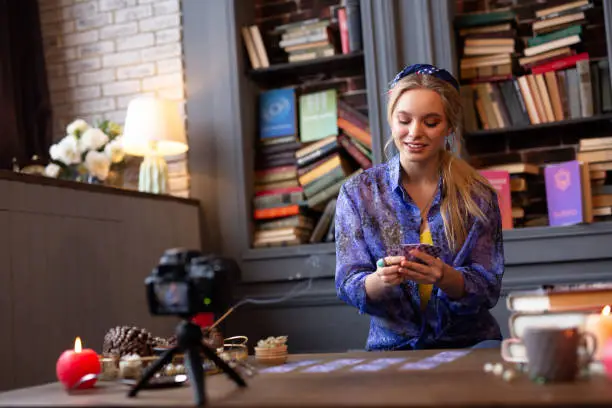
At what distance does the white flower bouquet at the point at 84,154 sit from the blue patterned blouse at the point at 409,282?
1.90 meters

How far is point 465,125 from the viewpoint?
3.71 meters

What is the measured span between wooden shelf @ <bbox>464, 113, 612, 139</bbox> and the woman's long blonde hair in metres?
1.59

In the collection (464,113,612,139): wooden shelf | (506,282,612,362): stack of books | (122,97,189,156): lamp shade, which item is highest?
(122,97,189,156): lamp shade

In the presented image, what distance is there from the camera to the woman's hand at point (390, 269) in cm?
179

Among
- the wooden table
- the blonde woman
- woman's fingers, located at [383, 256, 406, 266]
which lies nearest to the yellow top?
the blonde woman

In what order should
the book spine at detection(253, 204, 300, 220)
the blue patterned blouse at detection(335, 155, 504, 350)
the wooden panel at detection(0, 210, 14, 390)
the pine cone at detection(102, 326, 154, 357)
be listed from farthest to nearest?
the book spine at detection(253, 204, 300, 220), the wooden panel at detection(0, 210, 14, 390), the blue patterned blouse at detection(335, 155, 504, 350), the pine cone at detection(102, 326, 154, 357)

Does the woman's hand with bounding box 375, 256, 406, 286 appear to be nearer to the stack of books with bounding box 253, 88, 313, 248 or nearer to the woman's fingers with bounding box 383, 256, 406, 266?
the woman's fingers with bounding box 383, 256, 406, 266

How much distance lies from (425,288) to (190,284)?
1058 millimetres

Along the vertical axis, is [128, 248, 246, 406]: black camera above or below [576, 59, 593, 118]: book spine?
below

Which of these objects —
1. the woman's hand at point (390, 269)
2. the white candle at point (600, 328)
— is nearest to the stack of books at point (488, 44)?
the woman's hand at point (390, 269)

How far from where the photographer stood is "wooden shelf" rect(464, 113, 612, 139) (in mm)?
3514

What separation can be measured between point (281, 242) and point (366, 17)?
1184mm

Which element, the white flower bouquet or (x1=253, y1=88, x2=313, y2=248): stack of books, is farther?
(x1=253, y1=88, x2=313, y2=248): stack of books

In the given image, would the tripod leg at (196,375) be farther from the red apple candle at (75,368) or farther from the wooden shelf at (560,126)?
the wooden shelf at (560,126)
